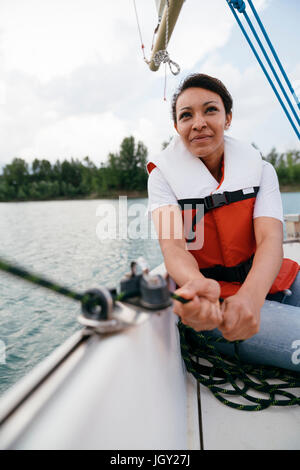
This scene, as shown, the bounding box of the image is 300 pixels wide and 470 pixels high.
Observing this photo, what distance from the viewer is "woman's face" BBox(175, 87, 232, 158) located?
47.0 inches

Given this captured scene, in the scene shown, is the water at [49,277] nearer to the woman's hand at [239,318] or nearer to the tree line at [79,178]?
the woman's hand at [239,318]

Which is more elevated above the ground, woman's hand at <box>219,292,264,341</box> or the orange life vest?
the orange life vest

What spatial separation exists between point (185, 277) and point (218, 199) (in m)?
0.40

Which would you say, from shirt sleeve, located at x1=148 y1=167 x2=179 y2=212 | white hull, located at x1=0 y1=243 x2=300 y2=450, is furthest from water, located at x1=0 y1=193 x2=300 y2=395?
shirt sleeve, located at x1=148 y1=167 x2=179 y2=212

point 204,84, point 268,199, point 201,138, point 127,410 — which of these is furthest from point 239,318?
point 204,84

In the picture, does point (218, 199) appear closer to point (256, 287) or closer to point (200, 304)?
point (256, 287)

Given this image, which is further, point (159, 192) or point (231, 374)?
point (159, 192)

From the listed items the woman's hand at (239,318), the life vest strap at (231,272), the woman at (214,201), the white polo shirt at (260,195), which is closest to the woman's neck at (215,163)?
the woman at (214,201)

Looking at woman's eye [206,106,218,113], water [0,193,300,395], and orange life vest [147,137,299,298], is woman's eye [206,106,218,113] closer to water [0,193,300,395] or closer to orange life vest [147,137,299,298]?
orange life vest [147,137,299,298]

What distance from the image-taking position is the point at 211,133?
48.2 inches

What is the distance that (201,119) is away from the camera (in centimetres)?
118

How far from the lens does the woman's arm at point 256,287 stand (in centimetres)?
82
